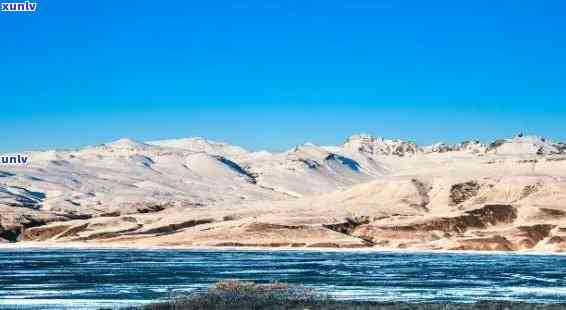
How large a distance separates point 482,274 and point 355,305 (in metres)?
52.2

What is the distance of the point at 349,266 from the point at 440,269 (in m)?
13.8

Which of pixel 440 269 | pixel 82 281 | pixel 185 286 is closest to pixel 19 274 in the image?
pixel 82 281

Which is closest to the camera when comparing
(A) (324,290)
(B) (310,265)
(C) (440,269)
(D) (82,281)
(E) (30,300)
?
(E) (30,300)

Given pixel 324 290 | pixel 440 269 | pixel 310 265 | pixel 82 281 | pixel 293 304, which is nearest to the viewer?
pixel 293 304

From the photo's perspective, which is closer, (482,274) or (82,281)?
(82,281)

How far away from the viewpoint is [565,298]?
86625mm

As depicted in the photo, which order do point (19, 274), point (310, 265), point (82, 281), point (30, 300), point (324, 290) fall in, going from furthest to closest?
point (310, 265), point (19, 274), point (82, 281), point (324, 290), point (30, 300)

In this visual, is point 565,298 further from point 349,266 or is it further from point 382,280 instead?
point 349,266

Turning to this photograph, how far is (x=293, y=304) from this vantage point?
248 ft

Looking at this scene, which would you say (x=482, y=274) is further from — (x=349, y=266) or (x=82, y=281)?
(x=82, y=281)

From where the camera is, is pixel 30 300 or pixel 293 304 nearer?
pixel 293 304

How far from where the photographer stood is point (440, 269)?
136625 mm

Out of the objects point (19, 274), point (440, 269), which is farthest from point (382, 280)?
point (19, 274)

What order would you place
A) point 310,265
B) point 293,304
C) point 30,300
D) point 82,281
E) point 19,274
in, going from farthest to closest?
point 310,265 → point 19,274 → point 82,281 → point 30,300 → point 293,304
